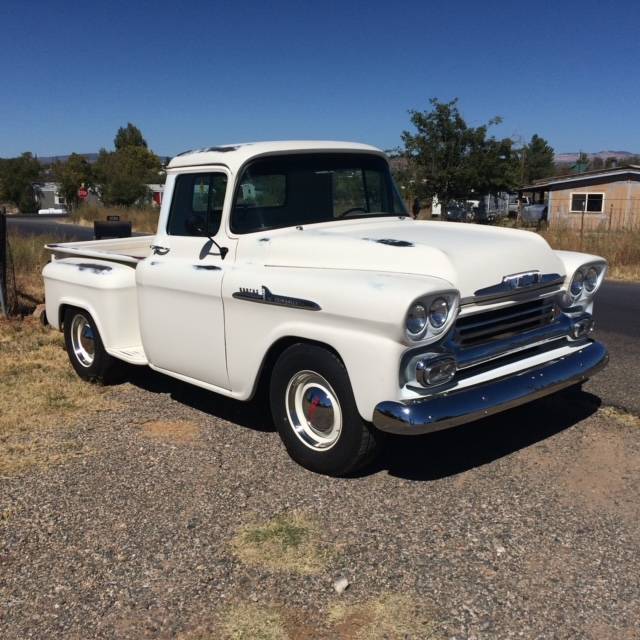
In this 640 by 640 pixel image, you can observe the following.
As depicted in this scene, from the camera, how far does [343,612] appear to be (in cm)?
271

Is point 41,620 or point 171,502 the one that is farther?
point 171,502

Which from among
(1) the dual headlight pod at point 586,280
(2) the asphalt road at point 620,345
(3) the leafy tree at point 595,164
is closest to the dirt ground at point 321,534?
(2) the asphalt road at point 620,345

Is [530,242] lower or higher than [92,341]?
higher

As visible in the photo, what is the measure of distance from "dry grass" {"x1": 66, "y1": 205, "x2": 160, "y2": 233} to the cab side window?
27.3 metres

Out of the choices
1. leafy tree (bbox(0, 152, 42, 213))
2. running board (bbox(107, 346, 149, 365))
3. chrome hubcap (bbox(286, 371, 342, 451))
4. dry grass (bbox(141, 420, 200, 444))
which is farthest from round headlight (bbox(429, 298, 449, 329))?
leafy tree (bbox(0, 152, 42, 213))

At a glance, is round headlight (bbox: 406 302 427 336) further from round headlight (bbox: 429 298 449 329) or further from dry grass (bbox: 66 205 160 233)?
dry grass (bbox: 66 205 160 233)

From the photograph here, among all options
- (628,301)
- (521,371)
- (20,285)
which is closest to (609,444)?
(521,371)

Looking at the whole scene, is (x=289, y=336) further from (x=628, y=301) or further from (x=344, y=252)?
(x=628, y=301)

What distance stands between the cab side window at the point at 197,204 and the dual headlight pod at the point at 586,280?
2324 millimetres

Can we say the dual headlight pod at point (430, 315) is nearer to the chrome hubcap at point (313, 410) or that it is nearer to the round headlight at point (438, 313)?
the round headlight at point (438, 313)

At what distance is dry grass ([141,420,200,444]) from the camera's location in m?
4.58

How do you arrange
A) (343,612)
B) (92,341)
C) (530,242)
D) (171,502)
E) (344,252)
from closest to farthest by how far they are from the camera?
(343,612) → (171,502) → (344,252) → (530,242) → (92,341)

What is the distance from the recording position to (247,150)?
454 cm

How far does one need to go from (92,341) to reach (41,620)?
329 centimetres
